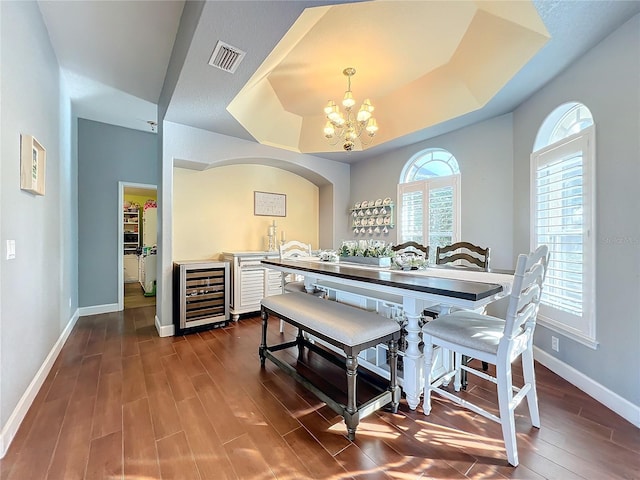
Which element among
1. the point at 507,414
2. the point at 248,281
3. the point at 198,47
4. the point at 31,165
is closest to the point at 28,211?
the point at 31,165

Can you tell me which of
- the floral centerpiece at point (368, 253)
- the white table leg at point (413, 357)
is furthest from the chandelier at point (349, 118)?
the white table leg at point (413, 357)

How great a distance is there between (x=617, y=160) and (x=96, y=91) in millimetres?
5097

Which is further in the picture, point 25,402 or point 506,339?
point 25,402

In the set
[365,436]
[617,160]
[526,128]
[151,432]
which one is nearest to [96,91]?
[151,432]

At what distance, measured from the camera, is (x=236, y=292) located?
3.83 m

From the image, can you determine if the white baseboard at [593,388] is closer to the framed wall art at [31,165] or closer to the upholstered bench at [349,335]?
the upholstered bench at [349,335]

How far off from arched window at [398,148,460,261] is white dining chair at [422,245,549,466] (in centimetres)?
183

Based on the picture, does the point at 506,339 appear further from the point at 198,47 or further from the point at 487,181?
the point at 198,47

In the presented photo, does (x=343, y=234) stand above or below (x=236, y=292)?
above

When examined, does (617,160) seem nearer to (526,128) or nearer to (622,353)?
(526,128)

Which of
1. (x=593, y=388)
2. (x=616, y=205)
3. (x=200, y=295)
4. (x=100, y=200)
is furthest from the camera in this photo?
(x=100, y=200)

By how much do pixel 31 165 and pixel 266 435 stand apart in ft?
7.84

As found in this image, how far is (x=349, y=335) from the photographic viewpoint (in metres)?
1.64

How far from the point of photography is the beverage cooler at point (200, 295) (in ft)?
11.0
